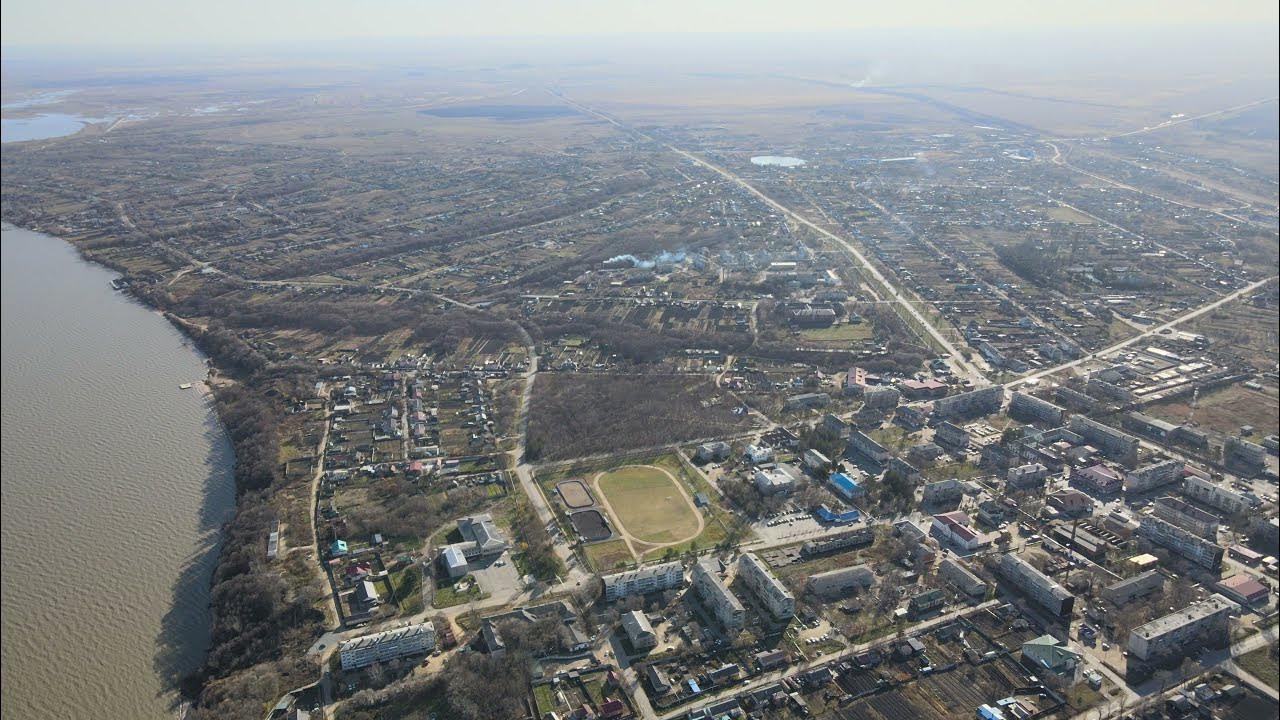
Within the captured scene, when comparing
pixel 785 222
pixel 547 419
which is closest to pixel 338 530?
pixel 547 419

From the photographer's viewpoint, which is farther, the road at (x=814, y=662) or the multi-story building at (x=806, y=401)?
the multi-story building at (x=806, y=401)

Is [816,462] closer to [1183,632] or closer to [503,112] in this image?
[1183,632]

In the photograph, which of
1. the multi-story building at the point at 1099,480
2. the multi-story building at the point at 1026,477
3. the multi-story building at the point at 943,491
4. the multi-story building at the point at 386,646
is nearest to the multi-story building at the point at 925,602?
the multi-story building at the point at 943,491

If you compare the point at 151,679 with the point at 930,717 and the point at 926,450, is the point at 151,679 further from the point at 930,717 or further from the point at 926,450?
the point at 926,450

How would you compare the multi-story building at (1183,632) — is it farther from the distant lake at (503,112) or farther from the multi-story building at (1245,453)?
the distant lake at (503,112)

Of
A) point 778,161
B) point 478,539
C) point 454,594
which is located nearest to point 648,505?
point 478,539

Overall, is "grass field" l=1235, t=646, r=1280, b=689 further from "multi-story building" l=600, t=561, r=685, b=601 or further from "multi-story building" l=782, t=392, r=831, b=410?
"multi-story building" l=782, t=392, r=831, b=410

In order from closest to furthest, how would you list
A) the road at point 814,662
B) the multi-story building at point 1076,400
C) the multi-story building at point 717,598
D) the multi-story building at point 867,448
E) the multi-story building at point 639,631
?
the road at point 814,662
the multi-story building at point 639,631
the multi-story building at point 717,598
the multi-story building at point 867,448
the multi-story building at point 1076,400
